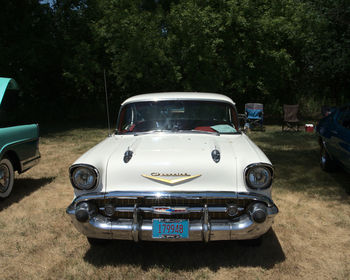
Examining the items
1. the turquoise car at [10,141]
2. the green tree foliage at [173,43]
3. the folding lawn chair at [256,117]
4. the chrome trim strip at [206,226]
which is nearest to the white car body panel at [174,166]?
the chrome trim strip at [206,226]

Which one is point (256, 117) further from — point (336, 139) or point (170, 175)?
point (170, 175)

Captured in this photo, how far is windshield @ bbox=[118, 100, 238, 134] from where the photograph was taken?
4.29 metres

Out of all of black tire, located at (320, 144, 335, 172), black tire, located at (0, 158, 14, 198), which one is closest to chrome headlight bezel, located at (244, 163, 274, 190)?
black tire, located at (0, 158, 14, 198)

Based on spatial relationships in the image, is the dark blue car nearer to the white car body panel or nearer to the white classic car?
the white car body panel

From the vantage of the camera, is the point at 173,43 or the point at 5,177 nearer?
the point at 5,177

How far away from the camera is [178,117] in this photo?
4355 millimetres

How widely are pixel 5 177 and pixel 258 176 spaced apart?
410cm

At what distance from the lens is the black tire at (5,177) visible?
514 centimetres

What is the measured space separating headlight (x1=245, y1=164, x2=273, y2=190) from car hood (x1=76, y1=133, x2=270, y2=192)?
0.06m

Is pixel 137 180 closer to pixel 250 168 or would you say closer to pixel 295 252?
pixel 250 168

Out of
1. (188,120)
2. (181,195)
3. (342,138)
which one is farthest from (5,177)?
(342,138)

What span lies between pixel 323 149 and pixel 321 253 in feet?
12.8

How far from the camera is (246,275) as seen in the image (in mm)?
3096

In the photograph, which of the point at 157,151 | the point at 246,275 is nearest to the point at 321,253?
the point at 246,275
